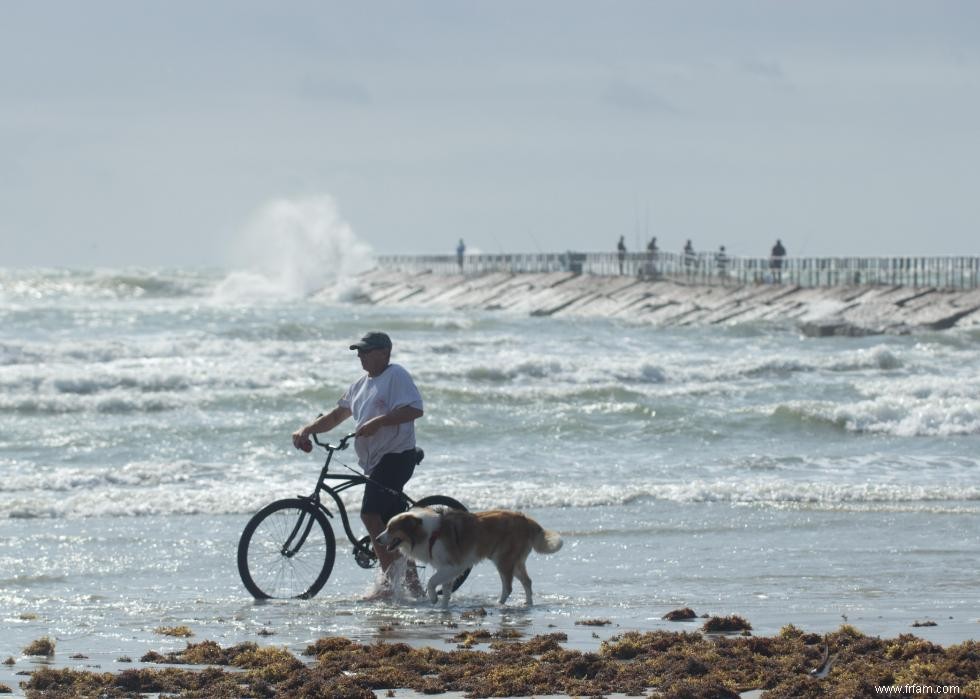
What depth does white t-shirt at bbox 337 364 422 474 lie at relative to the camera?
8.65m

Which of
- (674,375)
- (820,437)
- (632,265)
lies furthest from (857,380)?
(632,265)

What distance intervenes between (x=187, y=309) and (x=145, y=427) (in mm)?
43216

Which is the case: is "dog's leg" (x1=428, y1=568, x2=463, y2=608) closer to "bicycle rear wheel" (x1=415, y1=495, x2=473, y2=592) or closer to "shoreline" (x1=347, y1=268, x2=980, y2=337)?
"bicycle rear wheel" (x1=415, y1=495, x2=473, y2=592)

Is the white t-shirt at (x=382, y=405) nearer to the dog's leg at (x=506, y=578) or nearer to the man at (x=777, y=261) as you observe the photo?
the dog's leg at (x=506, y=578)

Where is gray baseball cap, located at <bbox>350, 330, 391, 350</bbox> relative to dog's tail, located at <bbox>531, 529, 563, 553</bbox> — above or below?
above

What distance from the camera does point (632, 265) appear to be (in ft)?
199

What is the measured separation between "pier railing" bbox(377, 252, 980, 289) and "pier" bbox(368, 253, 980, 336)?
0.14ft

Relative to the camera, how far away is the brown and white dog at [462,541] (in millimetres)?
8375

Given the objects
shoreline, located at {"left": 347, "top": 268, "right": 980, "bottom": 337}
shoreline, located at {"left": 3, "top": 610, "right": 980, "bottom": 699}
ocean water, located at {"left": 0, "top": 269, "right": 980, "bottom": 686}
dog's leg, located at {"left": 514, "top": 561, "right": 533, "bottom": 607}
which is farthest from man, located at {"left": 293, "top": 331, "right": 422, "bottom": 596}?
shoreline, located at {"left": 347, "top": 268, "right": 980, "bottom": 337}

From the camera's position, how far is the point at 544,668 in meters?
6.49

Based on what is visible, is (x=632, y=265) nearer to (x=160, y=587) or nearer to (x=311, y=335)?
(x=311, y=335)

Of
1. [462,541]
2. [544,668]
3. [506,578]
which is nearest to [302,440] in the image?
[462,541]

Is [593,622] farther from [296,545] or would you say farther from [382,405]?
[296,545]

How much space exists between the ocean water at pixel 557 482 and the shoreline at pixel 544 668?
0.40 meters
